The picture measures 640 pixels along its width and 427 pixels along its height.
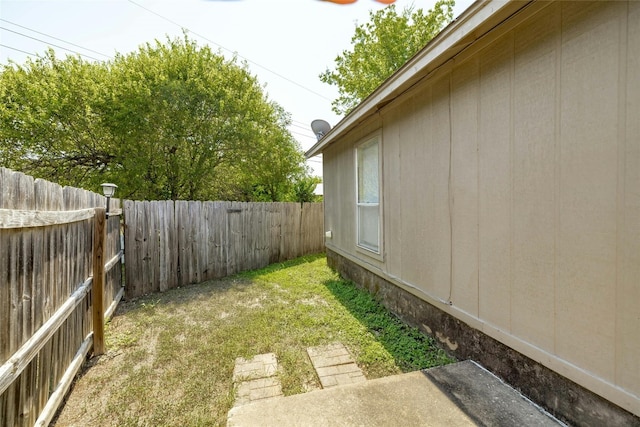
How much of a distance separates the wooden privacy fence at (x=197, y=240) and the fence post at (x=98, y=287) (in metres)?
1.94

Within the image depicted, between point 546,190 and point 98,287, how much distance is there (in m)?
4.14

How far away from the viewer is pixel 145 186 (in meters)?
9.55

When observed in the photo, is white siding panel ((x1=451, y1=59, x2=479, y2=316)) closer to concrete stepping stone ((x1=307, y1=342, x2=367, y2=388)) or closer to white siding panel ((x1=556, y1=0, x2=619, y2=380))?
white siding panel ((x1=556, y1=0, x2=619, y2=380))

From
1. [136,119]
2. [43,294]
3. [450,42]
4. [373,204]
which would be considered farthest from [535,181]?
[136,119]

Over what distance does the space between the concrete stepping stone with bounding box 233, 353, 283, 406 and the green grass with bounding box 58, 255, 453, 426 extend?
7 centimetres

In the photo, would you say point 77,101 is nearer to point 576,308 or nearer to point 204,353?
point 204,353

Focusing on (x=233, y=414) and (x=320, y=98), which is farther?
(x=320, y=98)

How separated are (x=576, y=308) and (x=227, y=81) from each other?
10690 millimetres

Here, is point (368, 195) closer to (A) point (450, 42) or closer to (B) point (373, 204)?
(B) point (373, 204)

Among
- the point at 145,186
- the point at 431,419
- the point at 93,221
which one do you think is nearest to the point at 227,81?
the point at 145,186

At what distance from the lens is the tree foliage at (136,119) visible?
335 inches

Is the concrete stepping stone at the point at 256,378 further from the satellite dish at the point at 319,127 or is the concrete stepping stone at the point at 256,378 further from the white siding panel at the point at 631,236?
the satellite dish at the point at 319,127

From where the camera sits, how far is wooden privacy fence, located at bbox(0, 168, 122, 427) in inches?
60.4

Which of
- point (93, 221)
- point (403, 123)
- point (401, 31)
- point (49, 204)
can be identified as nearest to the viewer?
point (49, 204)
